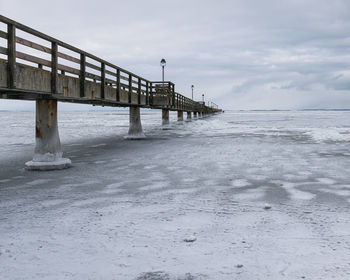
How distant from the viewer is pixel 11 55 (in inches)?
315

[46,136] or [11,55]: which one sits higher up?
[11,55]

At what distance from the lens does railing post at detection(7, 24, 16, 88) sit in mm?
7984

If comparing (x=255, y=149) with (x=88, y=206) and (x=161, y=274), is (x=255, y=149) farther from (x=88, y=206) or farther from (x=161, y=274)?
(x=161, y=274)

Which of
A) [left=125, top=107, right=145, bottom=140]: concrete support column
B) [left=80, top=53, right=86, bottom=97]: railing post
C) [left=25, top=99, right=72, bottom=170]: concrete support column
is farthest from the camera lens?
[left=125, top=107, right=145, bottom=140]: concrete support column

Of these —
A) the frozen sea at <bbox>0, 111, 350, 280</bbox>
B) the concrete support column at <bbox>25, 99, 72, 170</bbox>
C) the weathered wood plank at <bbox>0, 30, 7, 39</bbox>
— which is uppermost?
the weathered wood plank at <bbox>0, 30, 7, 39</bbox>

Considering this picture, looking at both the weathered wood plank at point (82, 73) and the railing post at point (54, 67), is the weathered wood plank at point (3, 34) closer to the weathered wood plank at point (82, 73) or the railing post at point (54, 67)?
the railing post at point (54, 67)

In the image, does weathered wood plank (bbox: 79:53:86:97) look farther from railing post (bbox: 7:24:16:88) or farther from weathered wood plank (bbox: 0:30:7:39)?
weathered wood plank (bbox: 0:30:7:39)

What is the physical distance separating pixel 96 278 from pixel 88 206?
2.83 meters

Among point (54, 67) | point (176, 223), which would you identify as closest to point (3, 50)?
point (54, 67)

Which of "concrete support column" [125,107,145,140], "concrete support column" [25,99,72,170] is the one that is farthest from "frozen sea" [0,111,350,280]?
"concrete support column" [125,107,145,140]

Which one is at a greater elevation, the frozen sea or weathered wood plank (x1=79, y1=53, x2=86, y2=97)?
weathered wood plank (x1=79, y1=53, x2=86, y2=97)

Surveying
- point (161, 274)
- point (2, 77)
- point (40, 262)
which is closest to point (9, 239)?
point (40, 262)

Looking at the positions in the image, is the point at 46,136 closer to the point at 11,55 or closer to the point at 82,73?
the point at 82,73

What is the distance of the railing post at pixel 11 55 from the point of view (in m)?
7.98
